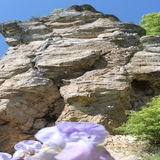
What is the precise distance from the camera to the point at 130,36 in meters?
12.2

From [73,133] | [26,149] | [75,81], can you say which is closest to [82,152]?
[73,133]

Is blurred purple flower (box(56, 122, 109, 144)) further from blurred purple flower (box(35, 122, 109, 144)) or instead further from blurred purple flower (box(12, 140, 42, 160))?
blurred purple flower (box(12, 140, 42, 160))

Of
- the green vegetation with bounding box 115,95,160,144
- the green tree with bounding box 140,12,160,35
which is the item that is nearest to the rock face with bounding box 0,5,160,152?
the green vegetation with bounding box 115,95,160,144

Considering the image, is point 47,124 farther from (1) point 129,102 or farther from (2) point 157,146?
(2) point 157,146

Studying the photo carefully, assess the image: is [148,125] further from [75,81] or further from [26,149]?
[26,149]

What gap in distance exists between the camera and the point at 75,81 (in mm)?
9742

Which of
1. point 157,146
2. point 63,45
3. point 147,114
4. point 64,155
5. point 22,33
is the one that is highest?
point 22,33

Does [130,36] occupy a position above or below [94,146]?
above

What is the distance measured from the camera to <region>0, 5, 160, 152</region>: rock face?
29.7 ft

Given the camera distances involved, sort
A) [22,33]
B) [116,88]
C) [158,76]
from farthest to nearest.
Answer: [22,33] < [158,76] < [116,88]

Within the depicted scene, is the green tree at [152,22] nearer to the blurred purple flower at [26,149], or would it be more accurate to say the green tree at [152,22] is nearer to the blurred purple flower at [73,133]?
the blurred purple flower at [26,149]

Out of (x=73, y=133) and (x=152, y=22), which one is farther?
(x=152, y=22)

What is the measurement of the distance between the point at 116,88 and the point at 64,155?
8.67 metres

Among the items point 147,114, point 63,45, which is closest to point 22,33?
point 63,45
